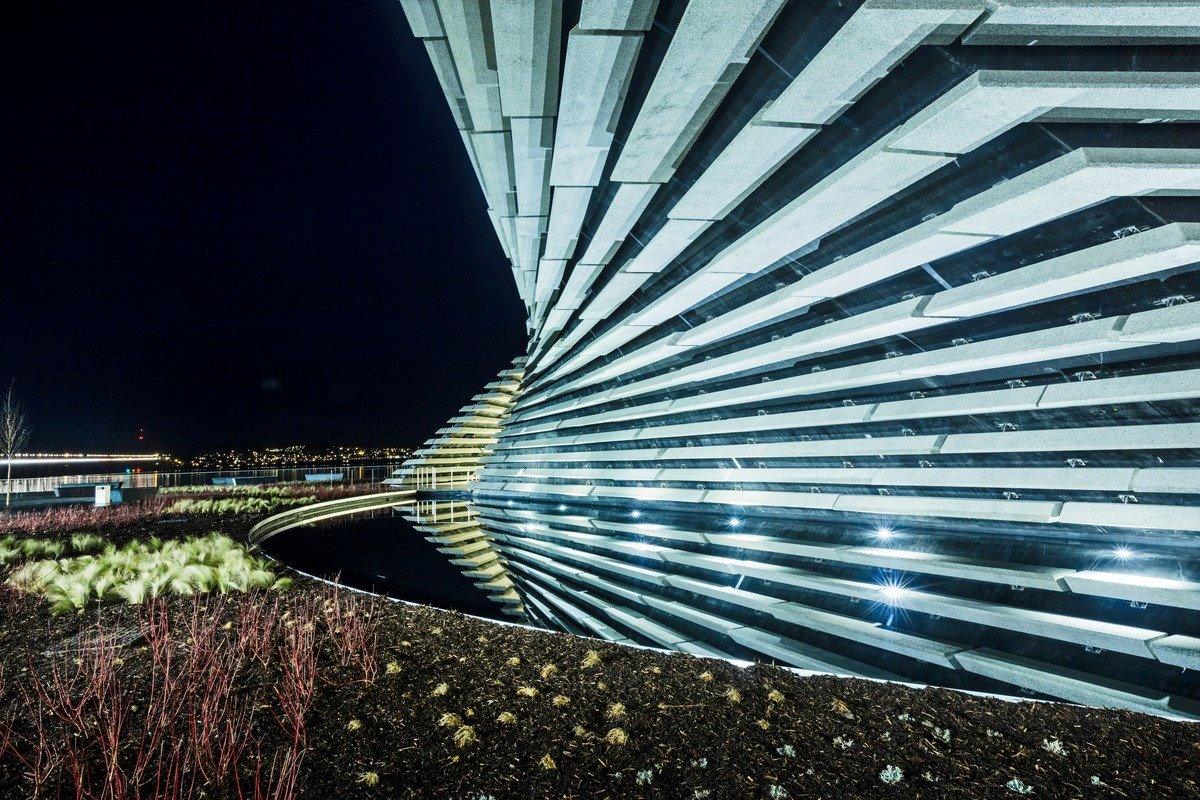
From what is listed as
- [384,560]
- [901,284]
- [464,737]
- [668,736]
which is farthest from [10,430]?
[901,284]

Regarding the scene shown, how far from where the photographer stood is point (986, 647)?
4598 millimetres

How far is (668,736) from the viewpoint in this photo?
303cm

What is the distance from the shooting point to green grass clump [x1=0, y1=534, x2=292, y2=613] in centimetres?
580

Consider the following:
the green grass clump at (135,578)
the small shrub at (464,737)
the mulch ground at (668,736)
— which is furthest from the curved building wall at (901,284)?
the green grass clump at (135,578)

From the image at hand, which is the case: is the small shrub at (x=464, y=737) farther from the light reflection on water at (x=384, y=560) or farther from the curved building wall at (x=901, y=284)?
the light reflection on water at (x=384, y=560)

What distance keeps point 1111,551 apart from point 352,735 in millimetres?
6823

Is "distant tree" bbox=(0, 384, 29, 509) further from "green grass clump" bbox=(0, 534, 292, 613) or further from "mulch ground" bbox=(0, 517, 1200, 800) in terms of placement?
"mulch ground" bbox=(0, 517, 1200, 800)

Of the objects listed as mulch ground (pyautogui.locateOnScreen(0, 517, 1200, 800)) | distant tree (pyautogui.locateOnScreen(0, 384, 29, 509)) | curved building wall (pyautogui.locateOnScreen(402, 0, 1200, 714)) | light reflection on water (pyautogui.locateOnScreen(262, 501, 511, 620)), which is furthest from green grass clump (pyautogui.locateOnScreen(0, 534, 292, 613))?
distant tree (pyautogui.locateOnScreen(0, 384, 29, 509))

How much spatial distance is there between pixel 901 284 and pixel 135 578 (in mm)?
7853

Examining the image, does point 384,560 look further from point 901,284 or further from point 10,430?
point 10,430

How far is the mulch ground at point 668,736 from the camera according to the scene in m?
2.58

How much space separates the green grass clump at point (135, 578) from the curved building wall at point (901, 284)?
10.5 feet

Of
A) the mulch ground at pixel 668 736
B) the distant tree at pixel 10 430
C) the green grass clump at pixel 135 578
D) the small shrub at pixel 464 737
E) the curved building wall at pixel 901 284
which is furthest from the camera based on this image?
the distant tree at pixel 10 430

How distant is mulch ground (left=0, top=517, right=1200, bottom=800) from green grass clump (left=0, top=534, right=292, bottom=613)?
5.50 feet
